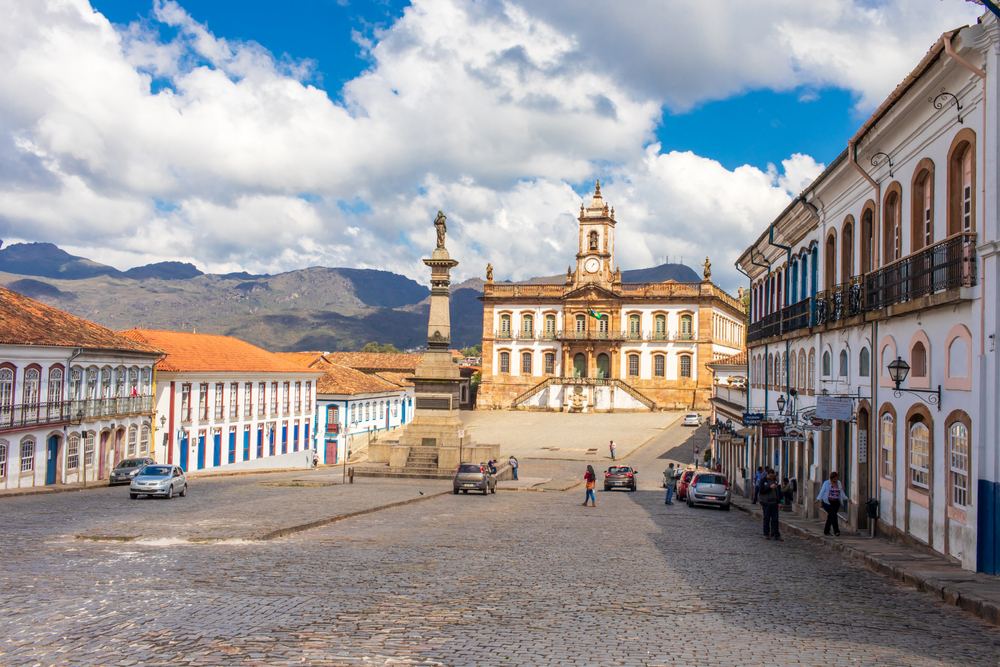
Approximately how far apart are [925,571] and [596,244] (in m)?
75.4

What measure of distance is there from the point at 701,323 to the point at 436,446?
52.1m

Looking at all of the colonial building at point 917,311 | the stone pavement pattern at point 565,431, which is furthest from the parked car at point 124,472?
the colonial building at point 917,311

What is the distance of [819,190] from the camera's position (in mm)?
22875

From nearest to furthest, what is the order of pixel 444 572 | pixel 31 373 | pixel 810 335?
pixel 444 572
pixel 810 335
pixel 31 373

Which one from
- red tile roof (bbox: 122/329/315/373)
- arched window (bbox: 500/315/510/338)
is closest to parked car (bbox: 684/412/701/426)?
arched window (bbox: 500/315/510/338)

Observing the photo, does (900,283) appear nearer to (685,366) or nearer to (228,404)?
(228,404)

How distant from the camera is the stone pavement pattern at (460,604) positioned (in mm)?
8570

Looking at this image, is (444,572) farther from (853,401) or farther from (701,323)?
(701,323)

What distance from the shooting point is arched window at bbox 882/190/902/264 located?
17.7 metres

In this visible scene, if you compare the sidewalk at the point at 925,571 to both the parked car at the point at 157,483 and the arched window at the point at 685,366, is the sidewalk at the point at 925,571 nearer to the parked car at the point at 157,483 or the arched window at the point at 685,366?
the parked car at the point at 157,483

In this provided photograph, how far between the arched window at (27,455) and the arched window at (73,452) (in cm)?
239

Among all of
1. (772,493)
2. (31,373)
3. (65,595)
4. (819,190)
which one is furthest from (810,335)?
(31,373)

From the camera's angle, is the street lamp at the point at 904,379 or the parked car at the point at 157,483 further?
the parked car at the point at 157,483

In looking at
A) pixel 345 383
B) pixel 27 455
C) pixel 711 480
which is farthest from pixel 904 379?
pixel 345 383
